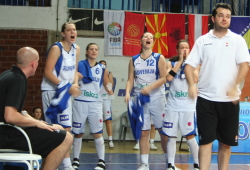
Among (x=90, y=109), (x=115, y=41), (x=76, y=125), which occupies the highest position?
(x=115, y=41)

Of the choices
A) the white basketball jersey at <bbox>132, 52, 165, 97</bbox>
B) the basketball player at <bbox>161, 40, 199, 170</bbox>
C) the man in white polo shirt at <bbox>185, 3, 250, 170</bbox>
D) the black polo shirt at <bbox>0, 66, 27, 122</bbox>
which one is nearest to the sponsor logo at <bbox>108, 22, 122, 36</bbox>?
the white basketball jersey at <bbox>132, 52, 165, 97</bbox>

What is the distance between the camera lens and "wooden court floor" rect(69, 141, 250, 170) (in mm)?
7426

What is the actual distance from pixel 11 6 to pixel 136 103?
652 cm

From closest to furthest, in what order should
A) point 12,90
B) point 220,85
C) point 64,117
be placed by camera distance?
point 12,90, point 220,85, point 64,117

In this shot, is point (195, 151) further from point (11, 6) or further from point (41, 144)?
point (11, 6)

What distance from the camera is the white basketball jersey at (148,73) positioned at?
673 centimetres

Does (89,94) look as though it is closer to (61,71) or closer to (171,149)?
(61,71)

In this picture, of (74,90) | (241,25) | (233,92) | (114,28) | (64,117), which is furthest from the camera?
(241,25)

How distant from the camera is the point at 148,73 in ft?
22.1

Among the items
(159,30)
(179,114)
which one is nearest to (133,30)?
(159,30)

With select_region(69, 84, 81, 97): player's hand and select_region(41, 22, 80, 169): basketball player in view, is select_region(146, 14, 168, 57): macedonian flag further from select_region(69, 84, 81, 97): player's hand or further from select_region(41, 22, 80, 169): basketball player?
select_region(69, 84, 81, 97): player's hand

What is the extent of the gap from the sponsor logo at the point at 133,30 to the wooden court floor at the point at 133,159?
10.7 feet

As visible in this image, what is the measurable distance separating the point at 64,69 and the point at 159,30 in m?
6.30

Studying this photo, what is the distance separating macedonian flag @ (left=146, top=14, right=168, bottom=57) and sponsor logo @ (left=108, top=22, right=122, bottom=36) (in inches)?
31.9
